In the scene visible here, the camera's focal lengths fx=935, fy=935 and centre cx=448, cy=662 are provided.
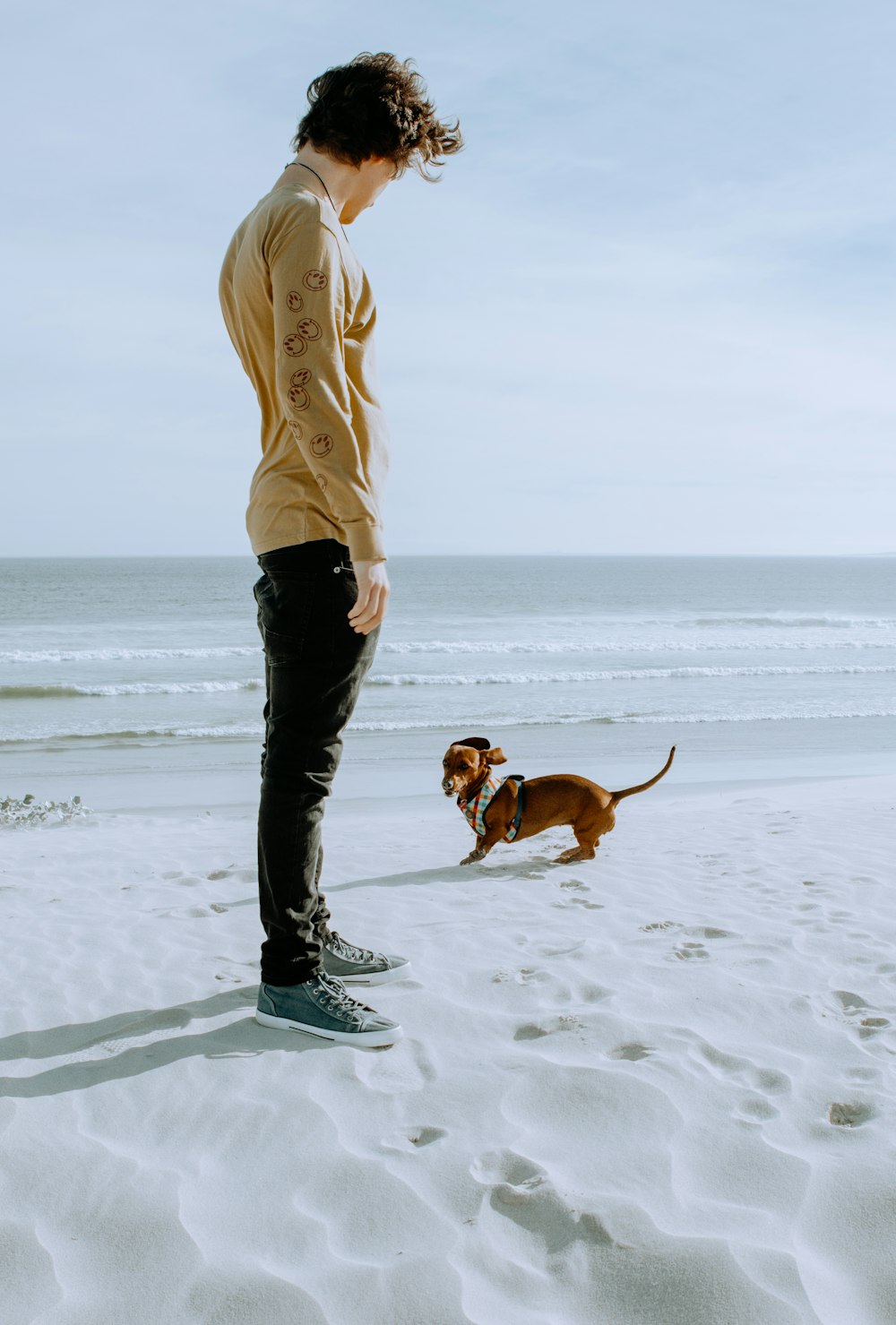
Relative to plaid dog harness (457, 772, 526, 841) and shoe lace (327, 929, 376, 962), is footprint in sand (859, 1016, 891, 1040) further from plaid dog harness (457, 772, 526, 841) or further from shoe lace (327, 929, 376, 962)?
plaid dog harness (457, 772, 526, 841)

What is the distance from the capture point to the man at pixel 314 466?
2127mm

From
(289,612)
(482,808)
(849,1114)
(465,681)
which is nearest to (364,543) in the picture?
(289,612)

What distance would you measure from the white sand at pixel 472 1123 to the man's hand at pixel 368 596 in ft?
3.43

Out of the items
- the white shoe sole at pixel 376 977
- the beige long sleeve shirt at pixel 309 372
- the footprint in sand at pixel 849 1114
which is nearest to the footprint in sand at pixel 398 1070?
the white shoe sole at pixel 376 977

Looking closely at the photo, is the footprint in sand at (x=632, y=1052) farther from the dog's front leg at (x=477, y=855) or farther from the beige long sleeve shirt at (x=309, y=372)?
the dog's front leg at (x=477, y=855)

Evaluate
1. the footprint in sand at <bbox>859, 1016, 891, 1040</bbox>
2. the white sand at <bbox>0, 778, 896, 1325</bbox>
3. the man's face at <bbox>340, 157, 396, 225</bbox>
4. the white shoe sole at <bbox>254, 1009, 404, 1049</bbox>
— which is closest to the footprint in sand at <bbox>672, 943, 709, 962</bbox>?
the white sand at <bbox>0, 778, 896, 1325</bbox>

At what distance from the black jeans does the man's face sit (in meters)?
0.91

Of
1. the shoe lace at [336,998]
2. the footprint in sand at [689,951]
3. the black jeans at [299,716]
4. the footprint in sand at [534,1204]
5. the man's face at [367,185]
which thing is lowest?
the footprint in sand at [689,951]

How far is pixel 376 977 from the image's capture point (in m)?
2.73

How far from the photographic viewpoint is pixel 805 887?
3867 millimetres

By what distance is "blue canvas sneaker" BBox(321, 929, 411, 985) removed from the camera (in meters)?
2.72

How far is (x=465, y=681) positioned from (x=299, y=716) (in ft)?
42.3

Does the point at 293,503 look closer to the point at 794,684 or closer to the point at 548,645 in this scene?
the point at 794,684

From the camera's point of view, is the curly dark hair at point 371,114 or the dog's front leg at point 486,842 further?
the dog's front leg at point 486,842
